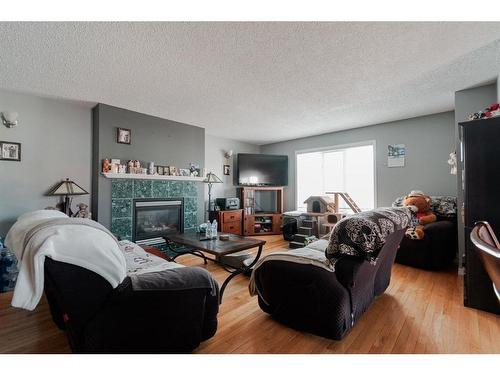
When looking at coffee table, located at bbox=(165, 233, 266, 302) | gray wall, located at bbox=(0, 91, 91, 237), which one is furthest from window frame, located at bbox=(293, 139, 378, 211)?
gray wall, located at bbox=(0, 91, 91, 237)

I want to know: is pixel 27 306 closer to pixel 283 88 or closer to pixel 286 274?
pixel 286 274

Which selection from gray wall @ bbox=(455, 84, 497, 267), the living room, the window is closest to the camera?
the living room

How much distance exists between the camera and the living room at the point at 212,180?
4.33 feet

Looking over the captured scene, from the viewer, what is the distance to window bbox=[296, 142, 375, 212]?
175 inches

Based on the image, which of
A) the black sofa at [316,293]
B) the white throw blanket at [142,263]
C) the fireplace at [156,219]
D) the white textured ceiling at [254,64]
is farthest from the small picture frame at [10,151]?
the black sofa at [316,293]

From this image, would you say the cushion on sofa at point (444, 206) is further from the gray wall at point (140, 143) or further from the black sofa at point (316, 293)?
the gray wall at point (140, 143)

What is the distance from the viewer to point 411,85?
267cm

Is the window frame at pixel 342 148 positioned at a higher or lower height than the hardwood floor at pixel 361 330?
higher

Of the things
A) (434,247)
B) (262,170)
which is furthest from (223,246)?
(262,170)

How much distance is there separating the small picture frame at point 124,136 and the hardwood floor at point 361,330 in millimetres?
2249

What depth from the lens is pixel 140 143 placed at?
3.80 meters

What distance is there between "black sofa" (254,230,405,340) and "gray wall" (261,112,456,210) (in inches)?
100

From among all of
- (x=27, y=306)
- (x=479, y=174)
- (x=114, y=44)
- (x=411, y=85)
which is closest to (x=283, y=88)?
(x=411, y=85)

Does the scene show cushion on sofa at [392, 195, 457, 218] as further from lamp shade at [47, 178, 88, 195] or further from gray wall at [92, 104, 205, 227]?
lamp shade at [47, 178, 88, 195]
